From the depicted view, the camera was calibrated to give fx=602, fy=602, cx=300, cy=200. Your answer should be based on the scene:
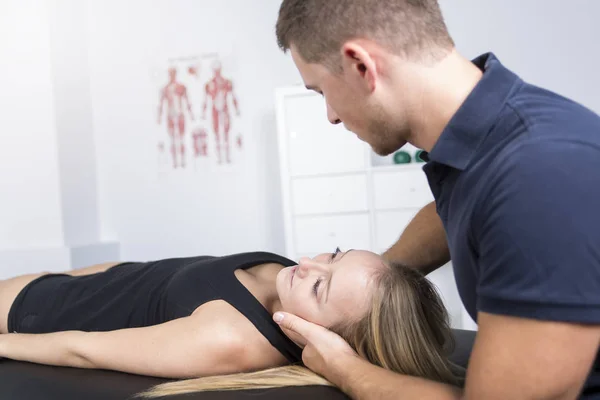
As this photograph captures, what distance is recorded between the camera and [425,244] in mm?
1599

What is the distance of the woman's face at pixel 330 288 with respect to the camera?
132 centimetres

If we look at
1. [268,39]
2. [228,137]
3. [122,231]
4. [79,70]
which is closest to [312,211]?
[228,137]

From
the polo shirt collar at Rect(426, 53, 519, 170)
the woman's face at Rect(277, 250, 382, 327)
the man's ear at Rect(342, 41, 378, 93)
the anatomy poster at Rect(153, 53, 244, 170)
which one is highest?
the anatomy poster at Rect(153, 53, 244, 170)

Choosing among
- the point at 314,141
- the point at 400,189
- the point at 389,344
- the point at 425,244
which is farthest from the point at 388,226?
the point at 389,344

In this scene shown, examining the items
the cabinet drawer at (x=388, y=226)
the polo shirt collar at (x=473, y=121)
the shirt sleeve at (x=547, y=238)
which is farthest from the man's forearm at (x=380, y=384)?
the cabinet drawer at (x=388, y=226)

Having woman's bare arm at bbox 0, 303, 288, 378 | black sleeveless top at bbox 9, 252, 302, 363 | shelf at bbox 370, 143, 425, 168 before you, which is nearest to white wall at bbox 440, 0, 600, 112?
shelf at bbox 370, 143, 425, 168

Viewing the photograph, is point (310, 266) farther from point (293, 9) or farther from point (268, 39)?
point (268, 39)

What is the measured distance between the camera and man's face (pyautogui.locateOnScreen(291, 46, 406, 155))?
109 cm

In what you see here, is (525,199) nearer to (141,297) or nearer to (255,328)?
(255,328)

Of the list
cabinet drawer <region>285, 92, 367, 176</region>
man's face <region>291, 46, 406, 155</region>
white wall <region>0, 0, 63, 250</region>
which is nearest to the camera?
man's face <region>291, 46, 406, 155</region>

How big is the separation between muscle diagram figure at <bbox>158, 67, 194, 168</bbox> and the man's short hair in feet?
11.1

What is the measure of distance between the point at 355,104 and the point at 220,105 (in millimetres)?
3260

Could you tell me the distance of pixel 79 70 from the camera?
442cm

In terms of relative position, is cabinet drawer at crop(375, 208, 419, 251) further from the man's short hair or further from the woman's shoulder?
the man's short hair
